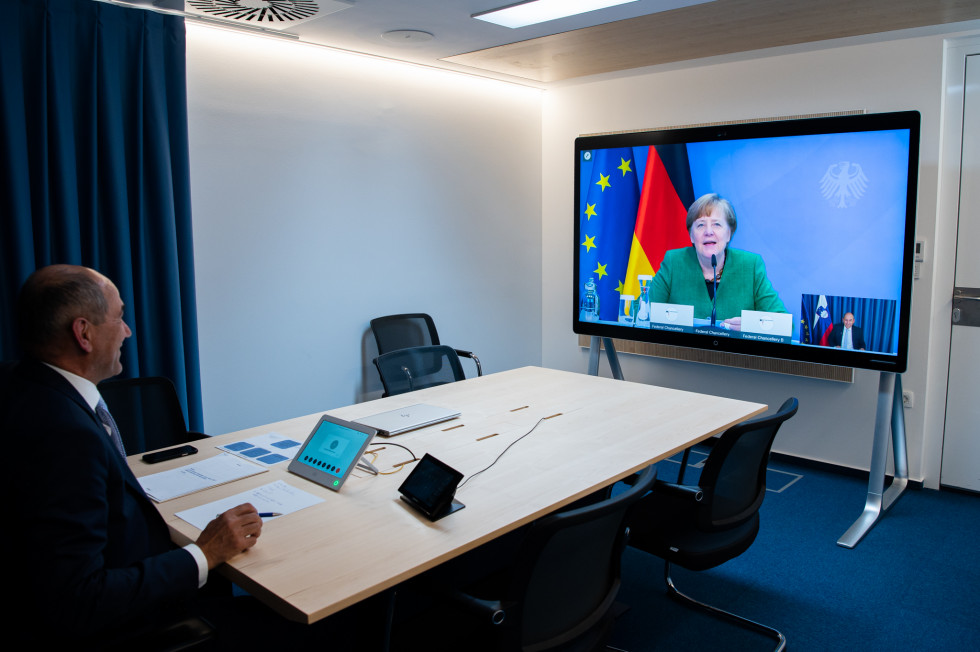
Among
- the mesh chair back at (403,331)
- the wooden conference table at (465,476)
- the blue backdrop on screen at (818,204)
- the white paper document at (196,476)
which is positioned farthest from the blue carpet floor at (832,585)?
the mesh chair back at (403,331)

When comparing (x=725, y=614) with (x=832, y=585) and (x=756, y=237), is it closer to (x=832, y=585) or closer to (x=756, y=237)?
(x=832, y=585)

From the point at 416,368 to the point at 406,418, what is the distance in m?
0.93

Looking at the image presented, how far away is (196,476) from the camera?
7.73 feet

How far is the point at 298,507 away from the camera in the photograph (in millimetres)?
2119

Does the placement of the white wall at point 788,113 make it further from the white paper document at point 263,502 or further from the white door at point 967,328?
the white paper document at point 263,502

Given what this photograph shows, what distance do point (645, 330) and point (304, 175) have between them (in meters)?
2.44

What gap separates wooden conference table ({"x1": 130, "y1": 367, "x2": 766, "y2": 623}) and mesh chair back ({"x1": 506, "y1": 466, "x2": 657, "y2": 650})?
9.1 inches

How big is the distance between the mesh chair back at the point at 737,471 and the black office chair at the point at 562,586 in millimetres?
592

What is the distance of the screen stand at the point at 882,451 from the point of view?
12.4ft

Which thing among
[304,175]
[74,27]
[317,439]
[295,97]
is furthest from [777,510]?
[74,27]

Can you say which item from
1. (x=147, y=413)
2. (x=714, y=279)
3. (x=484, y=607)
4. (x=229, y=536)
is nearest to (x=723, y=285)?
(x=714, y=279)

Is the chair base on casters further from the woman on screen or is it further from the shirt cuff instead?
the shirt cuff

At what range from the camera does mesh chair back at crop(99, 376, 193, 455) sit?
2.91 m

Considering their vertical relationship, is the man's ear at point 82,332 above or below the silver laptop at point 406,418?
above
